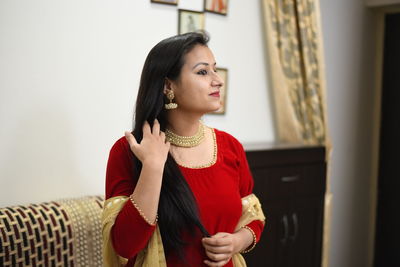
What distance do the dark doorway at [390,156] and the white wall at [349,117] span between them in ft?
0.36

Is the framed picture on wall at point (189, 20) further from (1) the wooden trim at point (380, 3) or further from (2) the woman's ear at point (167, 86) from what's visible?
(1) the wooden trim at point (380, 3)

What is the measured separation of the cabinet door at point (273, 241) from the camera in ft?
8.87

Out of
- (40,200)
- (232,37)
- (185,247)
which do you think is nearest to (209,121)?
(232,37)

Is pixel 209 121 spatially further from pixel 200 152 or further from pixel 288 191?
pixel 200 152

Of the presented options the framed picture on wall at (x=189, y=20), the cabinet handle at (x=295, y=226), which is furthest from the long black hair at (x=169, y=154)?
the cabinet handle at (x=295, y=226)

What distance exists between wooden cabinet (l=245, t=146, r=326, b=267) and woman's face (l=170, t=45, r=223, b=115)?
1.02 metres

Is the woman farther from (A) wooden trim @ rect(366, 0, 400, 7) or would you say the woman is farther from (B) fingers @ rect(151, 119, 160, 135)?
(A) wooden trim @ rect(366, 0, 400, 7)

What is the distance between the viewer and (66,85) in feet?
6.81

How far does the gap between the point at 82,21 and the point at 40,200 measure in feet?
2.65

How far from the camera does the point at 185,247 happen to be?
5.06ft

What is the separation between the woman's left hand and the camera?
153 centimetres

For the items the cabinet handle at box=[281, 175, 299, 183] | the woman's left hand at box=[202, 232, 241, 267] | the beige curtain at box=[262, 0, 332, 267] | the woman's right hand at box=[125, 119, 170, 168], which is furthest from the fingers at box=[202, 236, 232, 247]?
the beige curtain at box=[262, 0, 332, 267]

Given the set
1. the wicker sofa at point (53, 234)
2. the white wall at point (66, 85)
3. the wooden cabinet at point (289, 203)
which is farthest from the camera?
the wooden cabinet at point (289, 203)

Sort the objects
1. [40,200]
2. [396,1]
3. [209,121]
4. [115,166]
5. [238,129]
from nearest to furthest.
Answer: [115,166] → [40,200] → [209,121] → [238,129] → [396,1]
